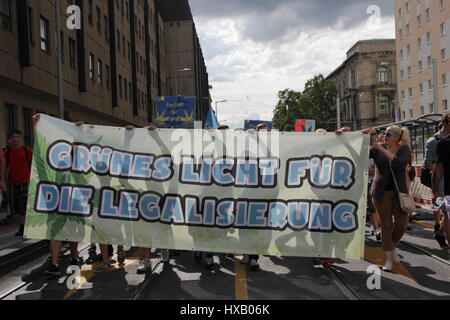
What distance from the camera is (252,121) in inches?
956

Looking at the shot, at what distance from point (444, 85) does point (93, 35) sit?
35422 mm

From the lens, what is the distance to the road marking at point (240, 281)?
193 inches

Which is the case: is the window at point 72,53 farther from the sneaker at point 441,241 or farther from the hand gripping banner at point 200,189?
the sneaker at point 441,241

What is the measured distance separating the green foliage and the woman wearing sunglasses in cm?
8344

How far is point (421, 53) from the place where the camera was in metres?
52.6

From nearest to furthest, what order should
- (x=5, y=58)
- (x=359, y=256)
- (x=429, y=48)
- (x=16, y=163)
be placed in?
(x=359, y=256) < (x=16, y=163) < (x=5, y=58) < (x=429, y=48)

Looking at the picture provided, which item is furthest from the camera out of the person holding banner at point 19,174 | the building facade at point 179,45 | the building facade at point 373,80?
the building facade at point 373,80

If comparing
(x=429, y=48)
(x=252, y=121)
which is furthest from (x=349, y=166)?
(x=429, y=48)

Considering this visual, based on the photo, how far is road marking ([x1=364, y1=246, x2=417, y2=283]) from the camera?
5.69 m

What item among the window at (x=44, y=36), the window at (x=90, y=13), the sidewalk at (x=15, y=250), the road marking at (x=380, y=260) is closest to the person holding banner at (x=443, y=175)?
the road marking at (x=380, y=260)

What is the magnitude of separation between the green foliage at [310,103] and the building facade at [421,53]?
2951cm

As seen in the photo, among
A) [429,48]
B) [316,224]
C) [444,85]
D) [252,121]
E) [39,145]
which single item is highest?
[429,48]
